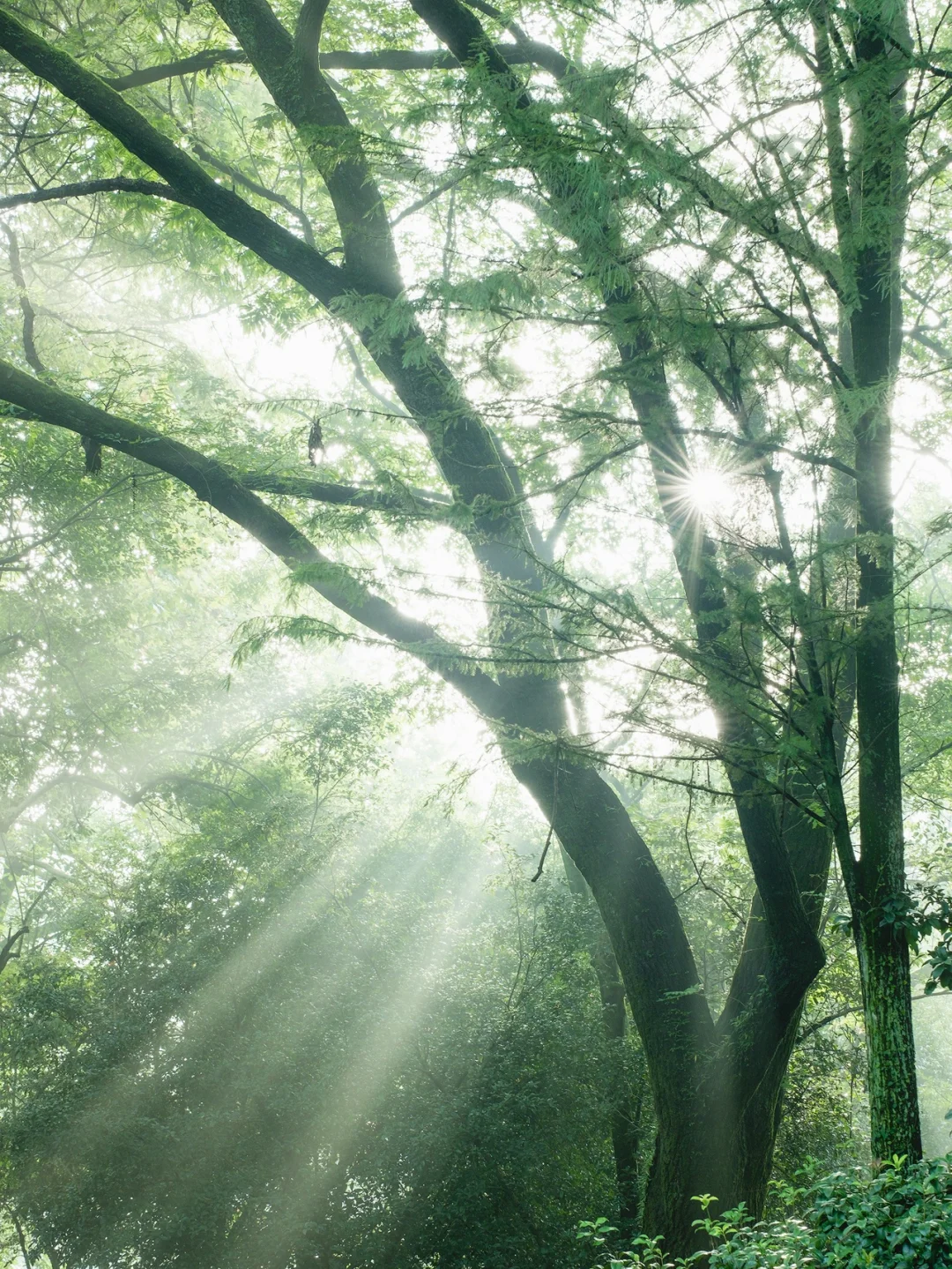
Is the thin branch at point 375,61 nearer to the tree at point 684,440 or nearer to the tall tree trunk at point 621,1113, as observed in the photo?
the tree at point 684,440

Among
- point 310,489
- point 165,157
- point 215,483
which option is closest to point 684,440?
point 310,489

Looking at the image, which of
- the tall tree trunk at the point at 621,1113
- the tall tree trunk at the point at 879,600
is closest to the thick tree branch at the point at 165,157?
the tall tree trunk at the point at 879,600

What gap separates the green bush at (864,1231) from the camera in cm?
222

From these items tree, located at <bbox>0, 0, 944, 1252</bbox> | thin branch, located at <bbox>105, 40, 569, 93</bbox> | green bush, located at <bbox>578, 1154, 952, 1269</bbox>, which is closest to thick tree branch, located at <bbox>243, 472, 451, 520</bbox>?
tree, located at <bbox>0, 0, 944, 1252</bbox>

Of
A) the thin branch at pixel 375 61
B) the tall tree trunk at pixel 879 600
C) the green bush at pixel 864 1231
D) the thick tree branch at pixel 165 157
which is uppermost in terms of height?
the thin branch at pixel 375 61

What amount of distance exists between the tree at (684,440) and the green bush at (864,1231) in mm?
844

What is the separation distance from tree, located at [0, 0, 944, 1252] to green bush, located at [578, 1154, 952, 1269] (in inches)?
33.2

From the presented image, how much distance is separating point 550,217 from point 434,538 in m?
1.91

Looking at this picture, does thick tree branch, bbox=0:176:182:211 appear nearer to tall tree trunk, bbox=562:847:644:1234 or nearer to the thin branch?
the thin branch

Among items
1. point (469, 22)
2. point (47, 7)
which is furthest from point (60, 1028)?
point (47, 7)

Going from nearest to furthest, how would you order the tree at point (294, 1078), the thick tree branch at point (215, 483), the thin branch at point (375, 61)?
the thick tree branch at point (215, 483) < the thin branch at point (375, 61) < the tree at point (294, 1078)

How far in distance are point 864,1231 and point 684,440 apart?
362cm

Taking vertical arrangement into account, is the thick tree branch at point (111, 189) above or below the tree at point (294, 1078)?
above

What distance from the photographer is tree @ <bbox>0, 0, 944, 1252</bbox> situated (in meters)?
3.38
